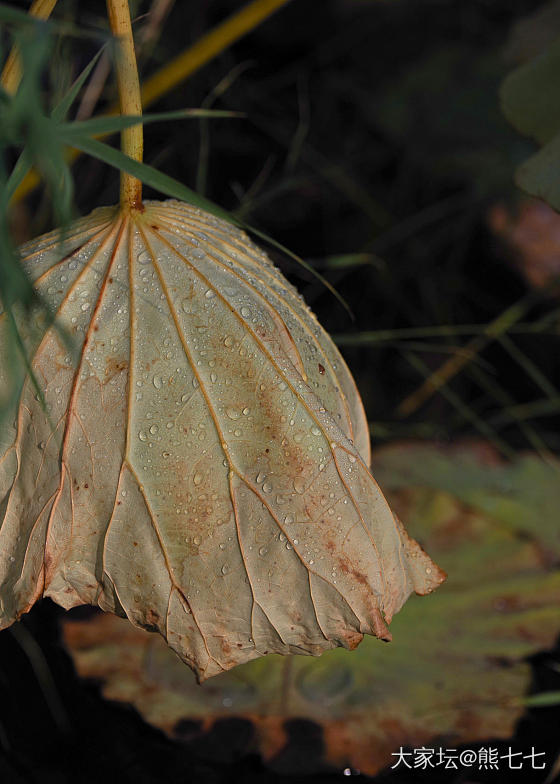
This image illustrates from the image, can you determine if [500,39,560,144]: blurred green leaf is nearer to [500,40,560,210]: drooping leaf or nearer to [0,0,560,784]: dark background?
[500,40,560,210]: drooping leaf

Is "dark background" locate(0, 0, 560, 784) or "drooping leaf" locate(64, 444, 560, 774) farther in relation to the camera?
"dark background" locate(0, 0, 560, 784)

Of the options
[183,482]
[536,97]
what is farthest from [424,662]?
[536,97]

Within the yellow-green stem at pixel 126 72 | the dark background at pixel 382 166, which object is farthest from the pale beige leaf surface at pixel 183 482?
the dark background at pixel 382 166

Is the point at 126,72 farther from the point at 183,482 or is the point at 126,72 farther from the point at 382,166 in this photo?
the point at 382,166

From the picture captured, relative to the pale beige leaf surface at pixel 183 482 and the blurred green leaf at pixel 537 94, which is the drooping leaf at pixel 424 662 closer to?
the pale beige leaf surface at pixel 183 482

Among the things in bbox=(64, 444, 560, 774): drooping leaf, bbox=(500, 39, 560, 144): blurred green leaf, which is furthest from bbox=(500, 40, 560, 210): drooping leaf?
bbox=(64, 444, 560, 774): drooping leaf
